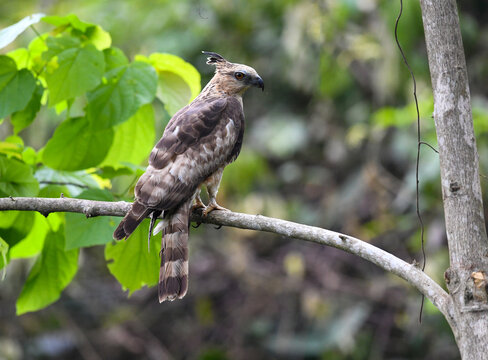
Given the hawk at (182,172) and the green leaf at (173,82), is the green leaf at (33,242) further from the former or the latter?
the green leaf at (173,82)

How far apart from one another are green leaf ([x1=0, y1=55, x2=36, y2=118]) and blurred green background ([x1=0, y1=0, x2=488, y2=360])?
10.6 ft

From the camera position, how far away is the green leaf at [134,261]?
2643 mm

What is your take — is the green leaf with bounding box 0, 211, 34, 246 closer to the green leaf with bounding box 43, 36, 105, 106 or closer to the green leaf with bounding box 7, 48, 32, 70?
the green leaf with bounding box 43, 36, 105, 106

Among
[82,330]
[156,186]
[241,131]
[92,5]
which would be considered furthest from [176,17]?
[156,186]

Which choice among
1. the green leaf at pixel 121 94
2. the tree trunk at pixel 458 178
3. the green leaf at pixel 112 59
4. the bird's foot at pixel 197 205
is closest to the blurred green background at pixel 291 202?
the bird's foot at pixel 197 205

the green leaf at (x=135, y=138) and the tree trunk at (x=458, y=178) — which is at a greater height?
the tree trunk at (x=458, y=178)

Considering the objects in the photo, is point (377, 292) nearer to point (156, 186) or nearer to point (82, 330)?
point (82, 330)

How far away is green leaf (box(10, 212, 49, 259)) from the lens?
9.00 ft

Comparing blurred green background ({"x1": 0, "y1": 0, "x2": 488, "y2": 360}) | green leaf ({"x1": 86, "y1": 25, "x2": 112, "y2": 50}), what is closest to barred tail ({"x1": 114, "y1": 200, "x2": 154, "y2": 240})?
green leaf ({"x1": 86, "y1": 25, "x2": 112, "y2": 50})

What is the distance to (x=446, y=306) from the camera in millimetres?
1771

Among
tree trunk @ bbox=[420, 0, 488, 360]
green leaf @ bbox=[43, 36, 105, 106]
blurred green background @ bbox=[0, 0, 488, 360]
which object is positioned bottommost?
blurred green background @ bbox=[0, 0, 488, 360]

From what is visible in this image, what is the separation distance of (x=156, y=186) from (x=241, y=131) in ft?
2.34

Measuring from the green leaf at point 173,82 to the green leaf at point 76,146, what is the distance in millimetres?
338

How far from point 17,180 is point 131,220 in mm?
542
